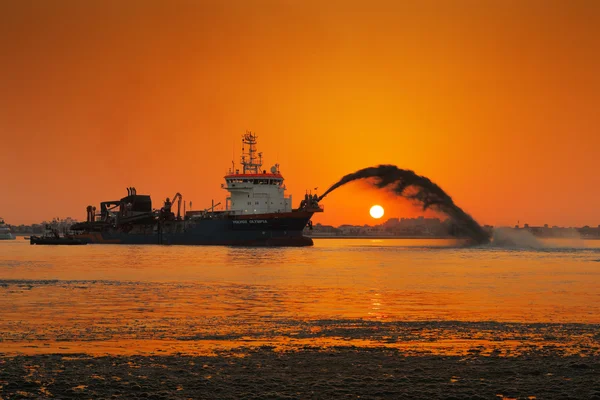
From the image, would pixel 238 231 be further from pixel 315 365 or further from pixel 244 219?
pixel 315 365

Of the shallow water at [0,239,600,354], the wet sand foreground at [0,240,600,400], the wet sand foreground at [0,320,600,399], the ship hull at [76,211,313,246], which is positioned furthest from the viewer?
the ship hull at [76,211,313,246]

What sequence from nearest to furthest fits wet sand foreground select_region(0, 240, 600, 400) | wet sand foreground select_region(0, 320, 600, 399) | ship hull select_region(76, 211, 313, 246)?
wet sand foreground select_region(0, 320, 600, 399) → wet sand foreground select_region(0, 240, 600, 400) → ship hull select_region(76, 211, 313, 246)

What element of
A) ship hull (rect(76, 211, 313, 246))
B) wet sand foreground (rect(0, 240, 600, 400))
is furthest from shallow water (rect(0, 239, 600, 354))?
ship hull (rect(76, 211, 313, 246))

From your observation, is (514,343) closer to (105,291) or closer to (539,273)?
(105,291)

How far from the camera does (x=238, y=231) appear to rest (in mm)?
112062

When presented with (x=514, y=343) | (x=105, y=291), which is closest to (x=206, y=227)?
(x=105, y=291)

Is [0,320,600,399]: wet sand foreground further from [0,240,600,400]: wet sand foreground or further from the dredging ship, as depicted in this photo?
the dredging ship

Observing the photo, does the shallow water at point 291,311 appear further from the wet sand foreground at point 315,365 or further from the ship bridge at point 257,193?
the ship bridge at point 257,193

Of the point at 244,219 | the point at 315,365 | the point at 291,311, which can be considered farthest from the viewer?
the point at 244,219

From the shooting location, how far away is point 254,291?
37.7 meters

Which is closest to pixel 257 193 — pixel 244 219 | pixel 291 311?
pixel 244 219

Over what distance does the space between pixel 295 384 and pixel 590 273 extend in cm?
4457

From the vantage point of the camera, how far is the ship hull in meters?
110

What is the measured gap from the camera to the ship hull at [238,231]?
110 m
